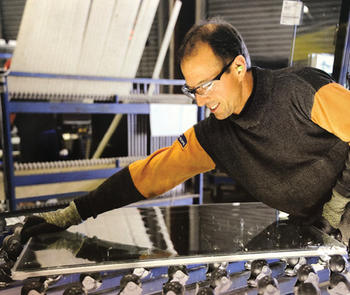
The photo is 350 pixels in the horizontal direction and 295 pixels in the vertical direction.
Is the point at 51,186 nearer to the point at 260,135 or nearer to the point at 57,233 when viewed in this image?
the point at 57,233

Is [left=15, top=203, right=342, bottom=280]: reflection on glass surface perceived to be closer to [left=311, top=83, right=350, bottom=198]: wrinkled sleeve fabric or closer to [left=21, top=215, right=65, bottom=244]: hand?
[left=21, top=215, right=65, bottom=244]: hand

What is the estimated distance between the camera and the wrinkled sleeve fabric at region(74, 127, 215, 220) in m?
1.27

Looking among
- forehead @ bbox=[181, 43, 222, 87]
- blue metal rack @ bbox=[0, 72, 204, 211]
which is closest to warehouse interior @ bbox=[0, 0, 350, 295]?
blue metal rack @ bbox=[0, 72, 204, 211]

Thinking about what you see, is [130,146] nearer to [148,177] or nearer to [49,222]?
[148,177]

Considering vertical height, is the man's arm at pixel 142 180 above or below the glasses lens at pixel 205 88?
below

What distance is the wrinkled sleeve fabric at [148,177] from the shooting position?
1273 mm

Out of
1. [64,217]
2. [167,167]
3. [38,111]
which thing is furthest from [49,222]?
[38,111]

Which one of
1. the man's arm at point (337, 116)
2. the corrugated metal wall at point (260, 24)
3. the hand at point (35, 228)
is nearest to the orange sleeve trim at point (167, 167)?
the hand at point (35, 228)

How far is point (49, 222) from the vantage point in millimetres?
1146

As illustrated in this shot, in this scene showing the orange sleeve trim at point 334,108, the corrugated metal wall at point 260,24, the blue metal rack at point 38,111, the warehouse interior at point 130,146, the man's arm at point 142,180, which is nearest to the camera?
the warehouse interior at point 130,146

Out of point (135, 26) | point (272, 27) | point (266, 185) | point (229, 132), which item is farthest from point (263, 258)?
point (272, 27)

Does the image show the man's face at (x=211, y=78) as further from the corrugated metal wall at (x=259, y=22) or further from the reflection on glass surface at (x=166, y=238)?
the corrugated metal wall at (x=259, y=22)

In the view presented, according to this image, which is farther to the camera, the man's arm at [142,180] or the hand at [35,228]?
the man's arm at [142,180]

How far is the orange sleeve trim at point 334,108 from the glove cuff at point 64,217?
0.93 m
